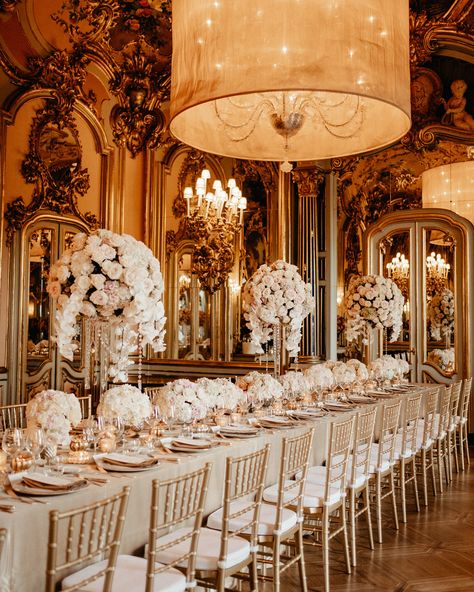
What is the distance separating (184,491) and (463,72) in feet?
29.0

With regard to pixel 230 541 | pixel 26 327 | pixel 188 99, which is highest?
pixel 188 99

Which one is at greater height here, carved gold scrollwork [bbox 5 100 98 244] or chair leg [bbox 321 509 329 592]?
carved gold scrollwork [bbox 5 100 98 244]

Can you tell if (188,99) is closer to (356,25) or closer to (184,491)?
(356,25)

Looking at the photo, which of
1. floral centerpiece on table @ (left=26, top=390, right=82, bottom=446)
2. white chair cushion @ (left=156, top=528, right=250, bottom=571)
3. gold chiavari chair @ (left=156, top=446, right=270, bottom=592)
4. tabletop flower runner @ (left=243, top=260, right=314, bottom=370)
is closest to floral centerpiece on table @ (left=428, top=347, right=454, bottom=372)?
tabletop flower runner @ (left=243, top=260, right=314, bottom=370)

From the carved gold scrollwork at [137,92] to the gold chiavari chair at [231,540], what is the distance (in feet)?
22.0

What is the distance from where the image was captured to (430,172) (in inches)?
444

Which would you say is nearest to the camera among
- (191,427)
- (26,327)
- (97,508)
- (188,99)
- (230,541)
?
(97,508)

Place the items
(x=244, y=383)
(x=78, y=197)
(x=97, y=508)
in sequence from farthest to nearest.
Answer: (x=78, y=197)
(x=244, y=383)
(x=97, y=508)

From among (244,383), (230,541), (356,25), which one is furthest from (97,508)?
(244,383)

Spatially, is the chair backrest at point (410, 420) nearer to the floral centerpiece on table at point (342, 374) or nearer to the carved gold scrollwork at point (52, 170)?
the floral centerpiece on table at point (342, 374)

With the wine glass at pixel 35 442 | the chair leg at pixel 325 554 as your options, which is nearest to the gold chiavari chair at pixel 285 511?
the chair leg at pixel 325 554

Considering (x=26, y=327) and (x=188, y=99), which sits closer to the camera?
(x=188, y=99)

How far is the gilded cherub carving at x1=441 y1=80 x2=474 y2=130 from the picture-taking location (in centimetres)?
998

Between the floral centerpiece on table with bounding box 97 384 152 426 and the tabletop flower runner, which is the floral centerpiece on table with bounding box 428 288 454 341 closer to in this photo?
the tabletop flower runner
